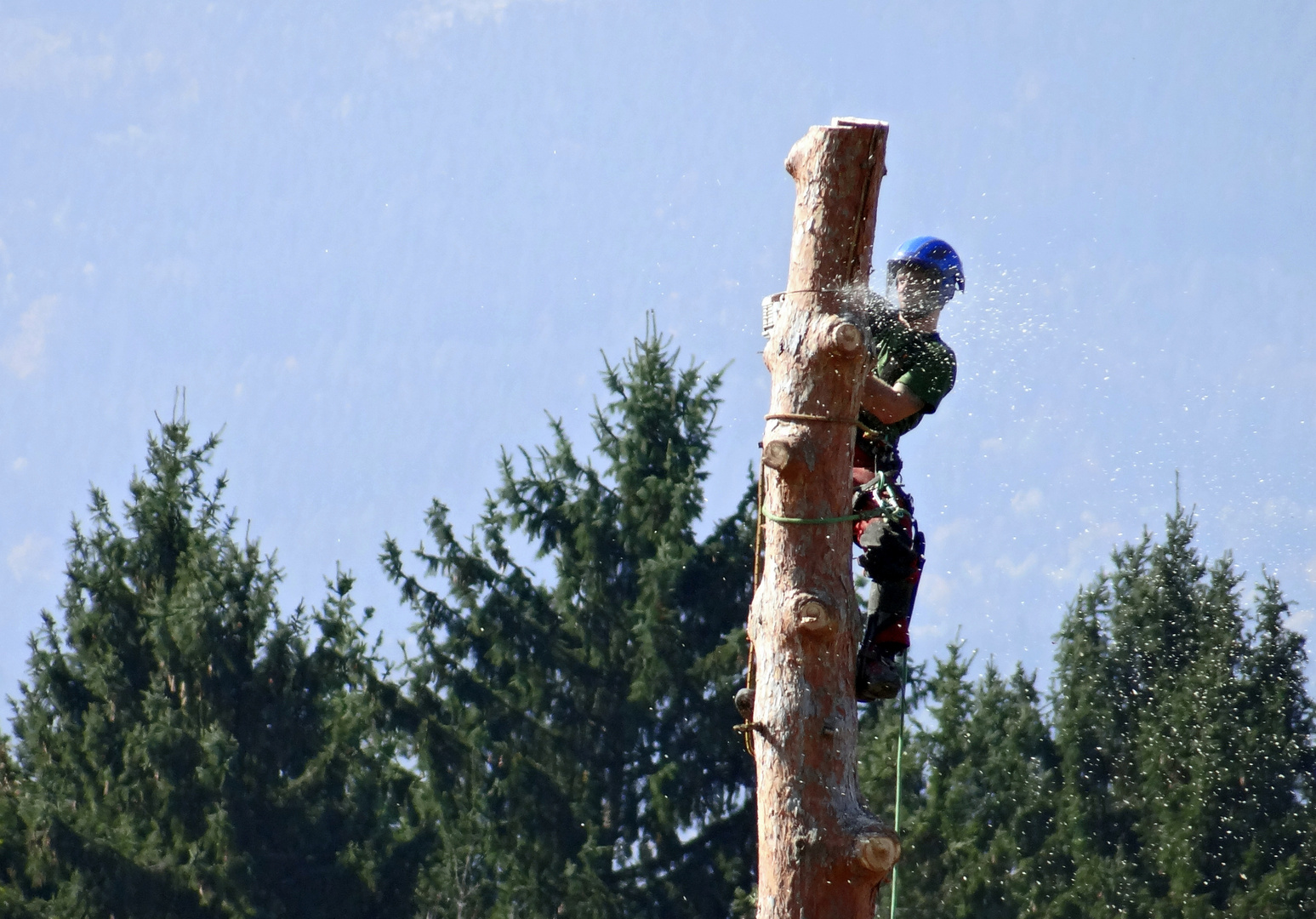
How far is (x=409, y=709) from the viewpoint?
69.9ft

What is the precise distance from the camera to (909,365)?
18.7 feet

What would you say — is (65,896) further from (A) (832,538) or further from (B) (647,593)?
(A) (832,538)

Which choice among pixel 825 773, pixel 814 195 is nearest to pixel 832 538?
pixel 825 773

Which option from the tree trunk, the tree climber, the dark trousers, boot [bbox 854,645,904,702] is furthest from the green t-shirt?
boot [bbox 854,645,904,702]

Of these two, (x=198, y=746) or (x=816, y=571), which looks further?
Result: (x=198, y=746)

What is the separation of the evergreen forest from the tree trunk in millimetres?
14107

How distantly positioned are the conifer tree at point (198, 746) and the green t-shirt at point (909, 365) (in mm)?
15160

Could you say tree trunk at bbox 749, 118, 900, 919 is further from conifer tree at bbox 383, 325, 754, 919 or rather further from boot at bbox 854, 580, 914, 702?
conifer tree at bbox 383, 325, 754, 919

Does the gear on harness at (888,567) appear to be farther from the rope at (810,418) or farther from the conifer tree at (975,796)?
the conifer tree at (975,796)

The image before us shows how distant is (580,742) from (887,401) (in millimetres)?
15364

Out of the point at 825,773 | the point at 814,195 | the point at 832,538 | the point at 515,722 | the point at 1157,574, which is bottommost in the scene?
the point at 825,773

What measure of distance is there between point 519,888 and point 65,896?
551 cm

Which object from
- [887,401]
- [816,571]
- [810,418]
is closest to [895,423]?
[887,401]

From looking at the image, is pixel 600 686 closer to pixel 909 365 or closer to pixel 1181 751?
pixel 1181 751
